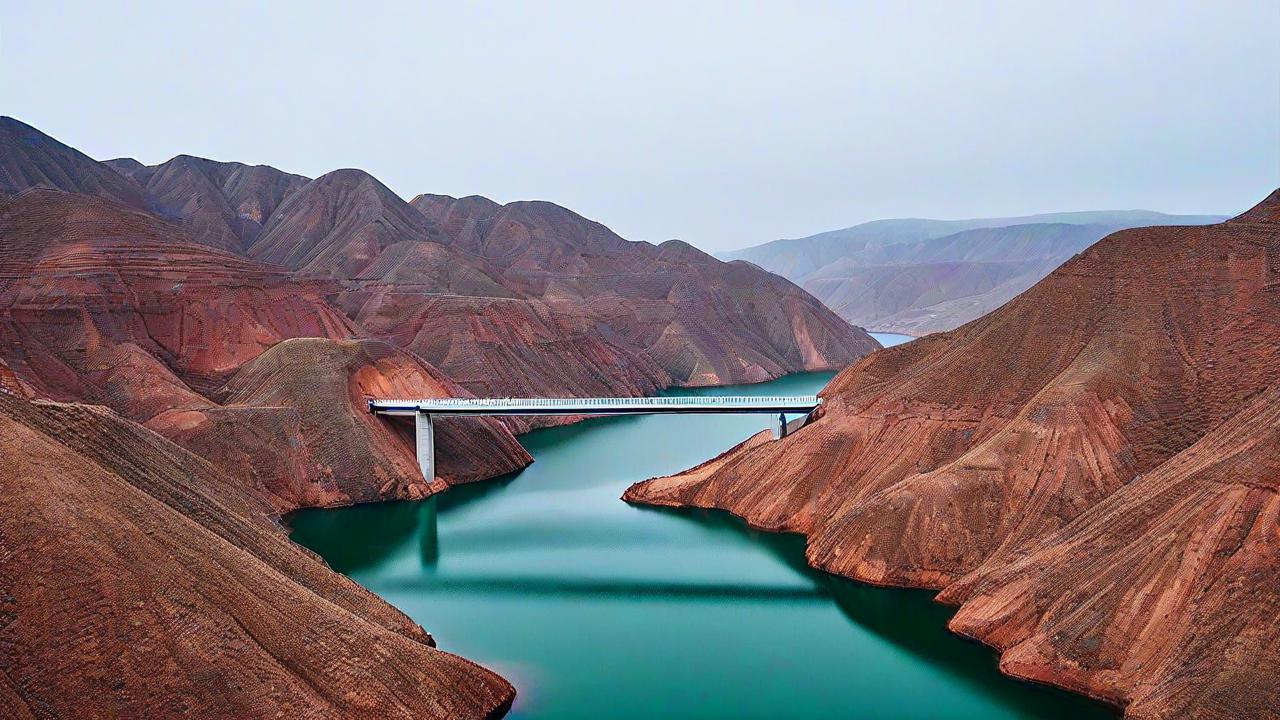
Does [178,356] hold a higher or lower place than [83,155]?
lower

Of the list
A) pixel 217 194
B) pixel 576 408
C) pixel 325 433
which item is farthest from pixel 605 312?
pixel 325 433

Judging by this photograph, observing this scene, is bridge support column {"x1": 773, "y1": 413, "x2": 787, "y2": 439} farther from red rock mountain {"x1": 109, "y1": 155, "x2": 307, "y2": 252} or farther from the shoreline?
red rock mountain {"x1": 109, "y1": 155, "x2": 307, "y2": 252}

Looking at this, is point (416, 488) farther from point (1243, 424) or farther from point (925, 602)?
point (1243, 424)

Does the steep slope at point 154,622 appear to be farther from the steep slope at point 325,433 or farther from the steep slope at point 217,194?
the steep slope at point 217,194

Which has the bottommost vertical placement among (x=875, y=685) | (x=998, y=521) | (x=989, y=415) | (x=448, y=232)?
(x=875, y=685)

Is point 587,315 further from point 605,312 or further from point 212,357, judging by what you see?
point 212,357

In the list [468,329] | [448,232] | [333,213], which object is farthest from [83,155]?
[468,329]

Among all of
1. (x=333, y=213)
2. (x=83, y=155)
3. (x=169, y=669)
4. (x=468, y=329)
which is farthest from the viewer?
(x=333, y=213)
